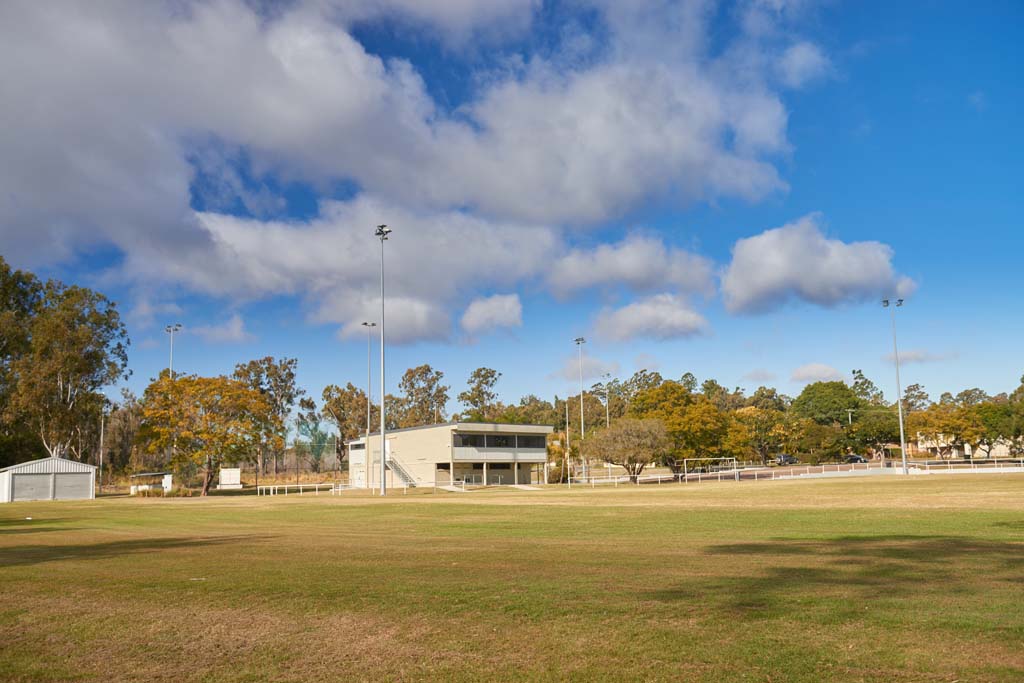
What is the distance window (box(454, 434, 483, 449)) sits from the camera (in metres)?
75.8

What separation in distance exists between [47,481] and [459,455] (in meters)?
35.3

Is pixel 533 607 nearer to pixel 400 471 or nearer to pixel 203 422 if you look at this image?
pixel 203 422

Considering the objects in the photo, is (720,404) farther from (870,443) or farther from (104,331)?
(104,331)

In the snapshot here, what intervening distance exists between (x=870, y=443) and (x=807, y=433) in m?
9.43

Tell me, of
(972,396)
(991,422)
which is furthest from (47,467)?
(972,396)

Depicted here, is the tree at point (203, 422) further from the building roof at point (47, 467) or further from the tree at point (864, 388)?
the tree at point (864, 388)

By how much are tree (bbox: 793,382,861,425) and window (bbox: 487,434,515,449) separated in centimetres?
7930

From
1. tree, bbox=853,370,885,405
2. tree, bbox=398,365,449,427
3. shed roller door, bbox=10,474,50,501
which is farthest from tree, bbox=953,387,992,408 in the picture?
shed roller door, bbox=10,474,50,501

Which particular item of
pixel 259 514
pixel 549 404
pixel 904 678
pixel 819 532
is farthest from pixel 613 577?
pixel 549 404

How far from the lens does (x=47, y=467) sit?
204 feet

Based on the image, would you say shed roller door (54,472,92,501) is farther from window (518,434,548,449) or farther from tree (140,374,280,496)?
window (518,434,548,449)

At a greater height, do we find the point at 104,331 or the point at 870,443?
the point at 104,331

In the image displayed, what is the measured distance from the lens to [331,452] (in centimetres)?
10100

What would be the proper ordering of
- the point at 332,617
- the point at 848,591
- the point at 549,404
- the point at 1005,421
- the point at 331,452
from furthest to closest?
the point at 549,404 → the point at 331,452 → the point at 1005,421 → the point at 848,591 → the point at 332,617
